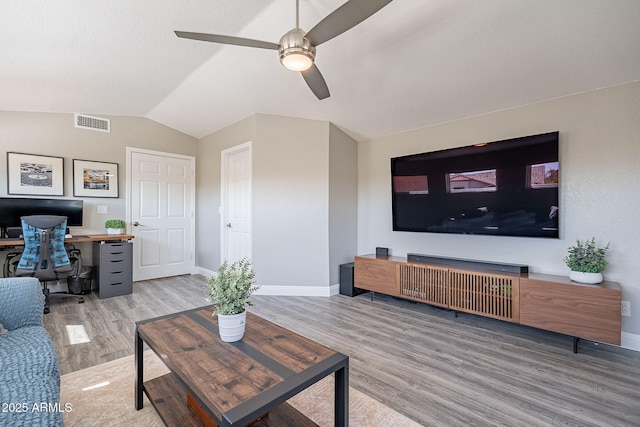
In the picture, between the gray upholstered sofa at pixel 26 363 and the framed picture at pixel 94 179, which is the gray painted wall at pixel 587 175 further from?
the framed picture at pixel 94 179

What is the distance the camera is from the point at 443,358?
88.0 inches

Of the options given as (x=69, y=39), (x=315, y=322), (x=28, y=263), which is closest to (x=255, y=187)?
(x=315, y=322)

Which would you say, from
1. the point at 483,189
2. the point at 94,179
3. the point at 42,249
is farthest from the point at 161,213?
the point at 483,189

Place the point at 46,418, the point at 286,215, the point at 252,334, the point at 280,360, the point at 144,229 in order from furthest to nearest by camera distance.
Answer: the point at 144,229 → the point at 286,215 → the point at 252,334 → the point at 280,360 → the point at 46,418

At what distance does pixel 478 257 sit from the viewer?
325 centimetres

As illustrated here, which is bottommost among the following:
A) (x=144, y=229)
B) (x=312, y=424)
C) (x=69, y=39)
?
(x=312, y=424)

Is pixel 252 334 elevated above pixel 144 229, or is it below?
below

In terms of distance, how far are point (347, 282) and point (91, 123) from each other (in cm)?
421

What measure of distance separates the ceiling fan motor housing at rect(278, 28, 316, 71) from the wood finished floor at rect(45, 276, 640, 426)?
6.80ft

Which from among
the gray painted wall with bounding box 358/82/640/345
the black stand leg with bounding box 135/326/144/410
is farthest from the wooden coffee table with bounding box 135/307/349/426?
the gray painted wall with bounding box 358/82/640/345

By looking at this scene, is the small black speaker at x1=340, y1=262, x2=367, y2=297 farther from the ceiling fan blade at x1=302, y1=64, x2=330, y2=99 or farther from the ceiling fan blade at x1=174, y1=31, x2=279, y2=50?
the ceiling fan blade at x1=174, y1=31, x2=279, y2=50

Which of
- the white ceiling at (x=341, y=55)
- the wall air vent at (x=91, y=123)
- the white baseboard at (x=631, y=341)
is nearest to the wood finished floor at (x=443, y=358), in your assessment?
the white baseboard at (x=631, y=341)

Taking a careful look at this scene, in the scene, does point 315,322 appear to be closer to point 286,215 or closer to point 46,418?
point 286,215

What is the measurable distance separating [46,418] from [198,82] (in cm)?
335
